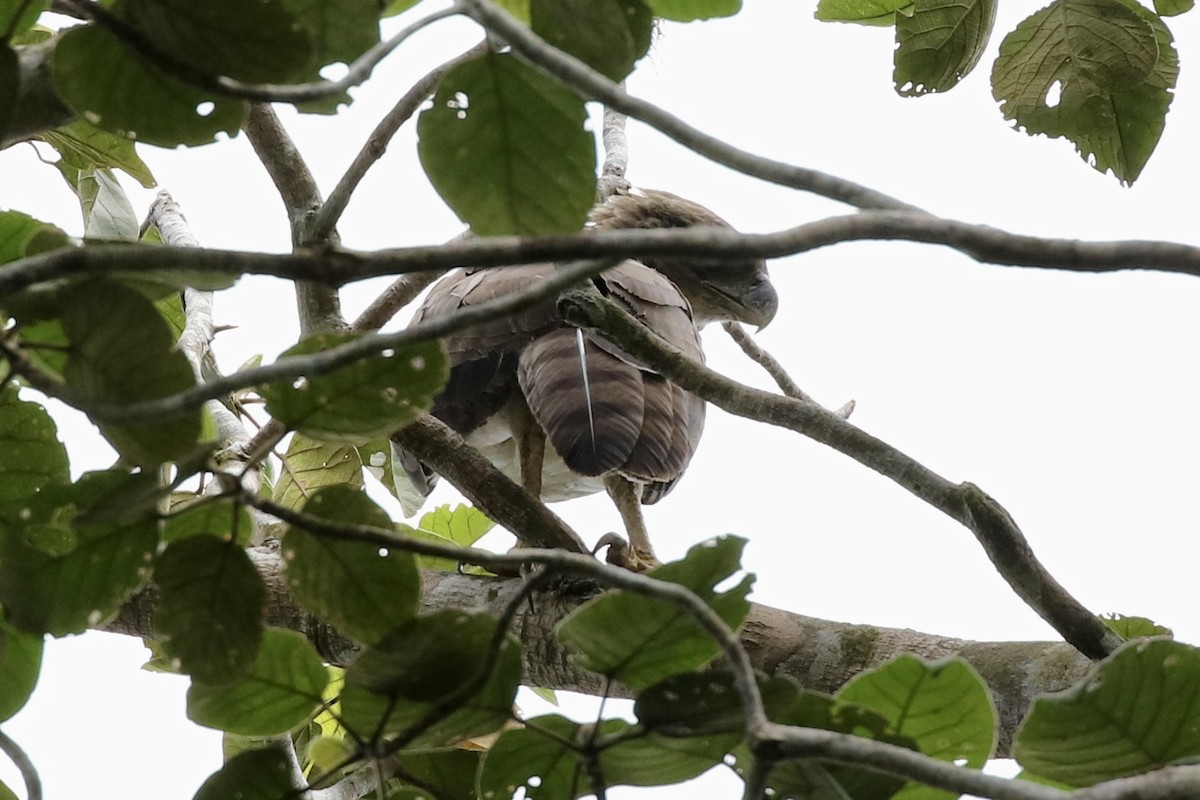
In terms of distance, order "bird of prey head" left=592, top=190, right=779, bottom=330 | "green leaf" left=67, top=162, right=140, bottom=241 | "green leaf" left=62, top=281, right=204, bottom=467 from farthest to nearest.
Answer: "bird of prey head" left=592, top=190, right=779, bottom=330 → "green leaf" left=67, top=162, right=140, bottom=241 → "green leaf" left=62, top=281, right=204, bottom=467

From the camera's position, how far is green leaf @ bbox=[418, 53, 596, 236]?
1034 millimetres

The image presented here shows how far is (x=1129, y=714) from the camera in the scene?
935 mm

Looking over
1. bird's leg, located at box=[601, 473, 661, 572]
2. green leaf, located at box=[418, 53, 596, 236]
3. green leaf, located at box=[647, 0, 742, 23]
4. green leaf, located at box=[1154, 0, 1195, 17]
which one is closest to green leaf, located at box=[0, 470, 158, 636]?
green leaf, located at box=[418, 53, 596, 236]

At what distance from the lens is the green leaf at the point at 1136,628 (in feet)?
5.69

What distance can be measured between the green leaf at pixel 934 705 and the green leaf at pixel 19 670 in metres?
0.77

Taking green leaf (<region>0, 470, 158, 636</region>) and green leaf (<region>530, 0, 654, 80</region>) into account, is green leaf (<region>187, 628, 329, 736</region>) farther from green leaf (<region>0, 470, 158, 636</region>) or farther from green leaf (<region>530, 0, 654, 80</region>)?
green leaf (<region>530, 0, 654, 80</region>)

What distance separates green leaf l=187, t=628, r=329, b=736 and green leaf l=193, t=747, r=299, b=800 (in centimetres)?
6

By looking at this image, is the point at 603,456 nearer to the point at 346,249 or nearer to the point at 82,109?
the point at 82,109

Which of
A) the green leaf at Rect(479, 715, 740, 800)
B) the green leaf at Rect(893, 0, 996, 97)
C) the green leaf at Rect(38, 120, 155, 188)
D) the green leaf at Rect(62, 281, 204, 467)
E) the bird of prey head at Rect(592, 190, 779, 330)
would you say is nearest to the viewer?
the green leaf at Rect(62, 281, 204, 467)

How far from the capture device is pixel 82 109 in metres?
1.03

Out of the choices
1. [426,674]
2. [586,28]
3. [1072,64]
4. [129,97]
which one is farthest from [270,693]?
[1072,64]

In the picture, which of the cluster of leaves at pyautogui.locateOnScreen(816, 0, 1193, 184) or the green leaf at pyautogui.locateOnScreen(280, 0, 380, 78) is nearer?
the green leaf at pyautogui.locateOnScreen(280, 0, 380, 78)

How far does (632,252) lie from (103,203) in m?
2.00

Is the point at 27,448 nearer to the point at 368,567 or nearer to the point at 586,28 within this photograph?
the point at 368,567
